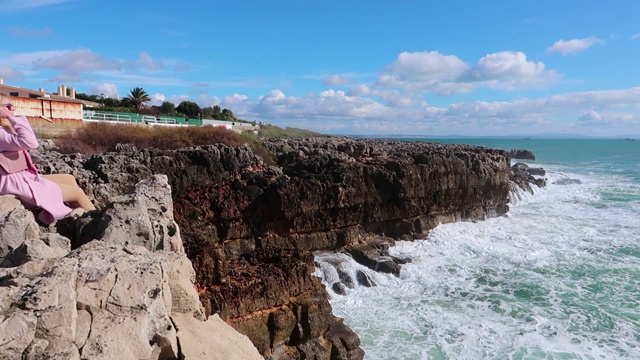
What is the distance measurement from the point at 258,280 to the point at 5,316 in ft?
27.9

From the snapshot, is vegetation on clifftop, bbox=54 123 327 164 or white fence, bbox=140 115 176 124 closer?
vegetation on clifftop, bbox=54 123 327 164

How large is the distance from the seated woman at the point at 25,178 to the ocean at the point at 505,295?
8.67 meters

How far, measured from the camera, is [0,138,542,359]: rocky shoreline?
10.7 meters

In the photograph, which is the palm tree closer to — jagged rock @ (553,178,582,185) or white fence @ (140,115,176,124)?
white fence @ (140,115,176,124)

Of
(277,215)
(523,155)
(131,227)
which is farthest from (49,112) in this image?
(523,155)

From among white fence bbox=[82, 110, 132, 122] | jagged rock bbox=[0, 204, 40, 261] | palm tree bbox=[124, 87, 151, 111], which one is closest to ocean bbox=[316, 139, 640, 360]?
jagged rock bbox=[0, 204, 40, 261]

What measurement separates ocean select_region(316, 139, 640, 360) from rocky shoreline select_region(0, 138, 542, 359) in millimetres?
1578

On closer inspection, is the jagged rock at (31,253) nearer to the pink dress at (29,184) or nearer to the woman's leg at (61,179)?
the pink dress at (29,184)

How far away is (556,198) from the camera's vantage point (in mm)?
37656

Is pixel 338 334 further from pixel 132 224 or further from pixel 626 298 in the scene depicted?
pixel 626 298

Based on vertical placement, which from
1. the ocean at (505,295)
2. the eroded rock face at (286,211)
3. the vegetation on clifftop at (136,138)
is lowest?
the ocean at (505,295)

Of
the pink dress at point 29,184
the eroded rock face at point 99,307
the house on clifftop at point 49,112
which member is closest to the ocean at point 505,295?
the eroded rock face at point 99,307

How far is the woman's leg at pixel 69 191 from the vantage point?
6.45 metres

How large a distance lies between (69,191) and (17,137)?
1357mm
